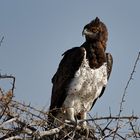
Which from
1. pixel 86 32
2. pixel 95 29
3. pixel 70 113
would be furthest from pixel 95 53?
pixel 70 113

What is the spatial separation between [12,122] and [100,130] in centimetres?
122

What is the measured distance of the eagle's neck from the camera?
9980mm

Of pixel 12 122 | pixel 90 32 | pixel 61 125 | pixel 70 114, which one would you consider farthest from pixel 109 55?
pixel 12 122

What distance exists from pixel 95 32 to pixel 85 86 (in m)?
1.16

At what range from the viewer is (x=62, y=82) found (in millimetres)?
10289

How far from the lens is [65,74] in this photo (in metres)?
10.2

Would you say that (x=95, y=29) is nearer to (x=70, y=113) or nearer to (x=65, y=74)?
(x=65, y=74)

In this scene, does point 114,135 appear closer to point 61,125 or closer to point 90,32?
point 61,125

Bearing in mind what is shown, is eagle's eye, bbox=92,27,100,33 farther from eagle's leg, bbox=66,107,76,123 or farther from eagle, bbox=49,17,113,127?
eagle's leg, bbox=66,107,76,123

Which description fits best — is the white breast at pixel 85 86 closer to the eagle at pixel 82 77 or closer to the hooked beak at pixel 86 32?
the eagle at pixel 82 77

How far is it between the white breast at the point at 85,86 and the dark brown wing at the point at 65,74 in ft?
0.35

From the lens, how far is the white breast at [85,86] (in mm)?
9906

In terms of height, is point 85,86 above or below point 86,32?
below

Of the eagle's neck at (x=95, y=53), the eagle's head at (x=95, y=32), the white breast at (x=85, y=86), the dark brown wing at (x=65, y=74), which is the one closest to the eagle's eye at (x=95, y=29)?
the eagle's head at (x=95, y=32)
